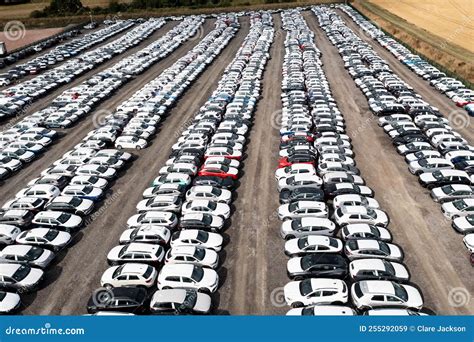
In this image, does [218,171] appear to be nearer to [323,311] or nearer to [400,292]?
[323,311]

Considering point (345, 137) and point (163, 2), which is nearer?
point (345, 137)

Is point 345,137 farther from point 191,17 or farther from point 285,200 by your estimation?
point 191,17

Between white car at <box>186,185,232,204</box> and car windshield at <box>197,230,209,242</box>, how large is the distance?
468 cm

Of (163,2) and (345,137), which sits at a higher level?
(163,2)

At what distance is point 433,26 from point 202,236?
302 feet

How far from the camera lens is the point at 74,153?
129 ft

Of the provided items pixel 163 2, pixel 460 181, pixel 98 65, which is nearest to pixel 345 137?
pixel 460 181

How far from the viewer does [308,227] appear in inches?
1088

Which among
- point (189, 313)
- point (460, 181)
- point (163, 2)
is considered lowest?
point (189, 313)

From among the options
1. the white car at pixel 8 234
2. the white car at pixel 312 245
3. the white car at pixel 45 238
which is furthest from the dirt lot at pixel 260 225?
the white car at pixel 8 234

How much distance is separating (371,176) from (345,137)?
22.9 ft

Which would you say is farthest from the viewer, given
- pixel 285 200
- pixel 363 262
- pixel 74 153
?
pixel 74 153

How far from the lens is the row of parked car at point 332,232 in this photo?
22266 millimetres

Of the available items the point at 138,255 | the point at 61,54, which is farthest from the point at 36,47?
the point at 138,255
